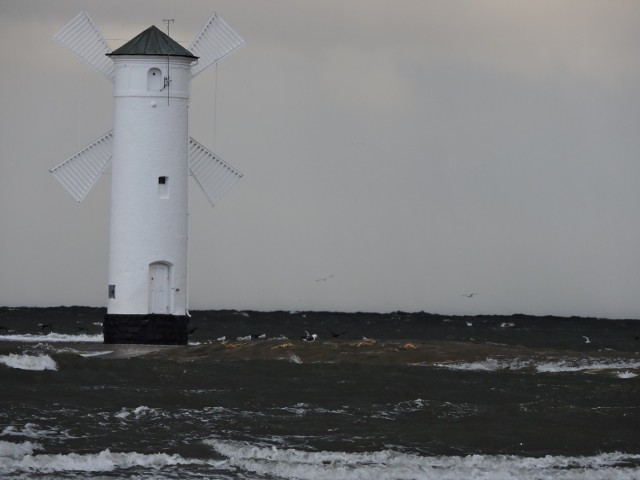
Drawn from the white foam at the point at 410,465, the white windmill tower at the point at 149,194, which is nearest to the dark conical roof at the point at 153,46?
the white windmill tower at the point at 149,194

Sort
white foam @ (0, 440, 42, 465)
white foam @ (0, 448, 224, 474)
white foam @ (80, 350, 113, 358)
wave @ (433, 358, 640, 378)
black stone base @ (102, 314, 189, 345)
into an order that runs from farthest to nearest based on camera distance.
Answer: black stone base @ (102, 314, 189, 345) → white foam @ (80, 350, 113, 358) → wave @ (433, 358, 640, 378) → white foam @ (0, 440, 42, 465) → white foam @ (0, 448, 224, 474)

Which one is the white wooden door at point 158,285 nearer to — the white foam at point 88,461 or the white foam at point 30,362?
the white foam at point 30,362

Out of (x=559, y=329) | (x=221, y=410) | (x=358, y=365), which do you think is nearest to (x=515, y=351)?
(x=358, y=365)

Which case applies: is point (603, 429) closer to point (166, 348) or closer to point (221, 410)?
point (221, 410)

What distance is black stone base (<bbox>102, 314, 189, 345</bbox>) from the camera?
119ft

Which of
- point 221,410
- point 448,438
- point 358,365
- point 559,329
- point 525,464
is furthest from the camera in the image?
point 559,329

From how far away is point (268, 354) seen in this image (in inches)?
1329

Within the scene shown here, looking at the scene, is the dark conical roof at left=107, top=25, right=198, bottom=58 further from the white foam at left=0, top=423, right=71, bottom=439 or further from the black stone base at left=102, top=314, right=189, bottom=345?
the white foam at left=0, top=423, right=71, bottom=439

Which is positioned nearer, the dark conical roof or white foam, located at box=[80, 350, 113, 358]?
white foam, located at box=[80, 350, 113, 358]

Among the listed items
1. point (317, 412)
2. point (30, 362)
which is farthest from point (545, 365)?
point (30, 362)

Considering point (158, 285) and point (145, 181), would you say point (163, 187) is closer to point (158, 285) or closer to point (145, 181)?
point (145, 181)

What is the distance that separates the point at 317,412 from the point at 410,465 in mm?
4298

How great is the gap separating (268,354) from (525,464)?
1350cm

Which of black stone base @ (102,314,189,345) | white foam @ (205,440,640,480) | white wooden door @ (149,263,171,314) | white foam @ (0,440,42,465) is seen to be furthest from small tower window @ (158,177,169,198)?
white foam @ (0,440,42,465)
